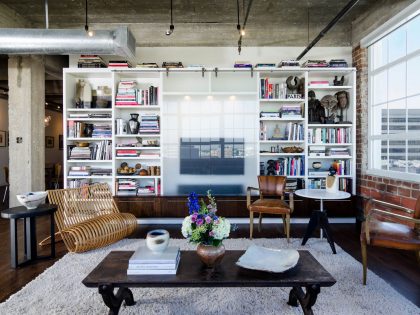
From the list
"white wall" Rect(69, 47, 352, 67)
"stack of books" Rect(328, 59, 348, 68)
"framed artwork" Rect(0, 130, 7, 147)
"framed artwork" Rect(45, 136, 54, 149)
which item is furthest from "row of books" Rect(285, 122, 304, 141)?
"framed artwork" Rect(45, 136, 54, 149)

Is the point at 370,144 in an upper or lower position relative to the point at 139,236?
upper

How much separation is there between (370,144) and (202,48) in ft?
11.2

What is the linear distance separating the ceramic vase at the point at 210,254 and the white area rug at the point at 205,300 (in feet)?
1.67

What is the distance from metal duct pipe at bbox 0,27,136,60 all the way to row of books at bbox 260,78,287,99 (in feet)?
7.66

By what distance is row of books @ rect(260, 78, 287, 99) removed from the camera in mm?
5031

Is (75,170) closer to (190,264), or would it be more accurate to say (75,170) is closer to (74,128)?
(74,128)

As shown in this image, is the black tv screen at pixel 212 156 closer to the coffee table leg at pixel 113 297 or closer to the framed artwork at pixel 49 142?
the coffee table leg at pixel 113 297

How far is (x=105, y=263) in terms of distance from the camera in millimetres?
2082

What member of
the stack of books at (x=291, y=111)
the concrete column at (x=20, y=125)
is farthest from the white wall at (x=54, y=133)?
A: the stack of books at (x=291, y=111)

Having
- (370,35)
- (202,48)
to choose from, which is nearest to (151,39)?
(202,48)

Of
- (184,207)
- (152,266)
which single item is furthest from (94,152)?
(152,266)

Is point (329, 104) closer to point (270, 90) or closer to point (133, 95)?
point (270, 90)

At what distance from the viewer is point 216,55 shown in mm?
5418

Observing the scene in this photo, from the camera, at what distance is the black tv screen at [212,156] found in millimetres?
5125
